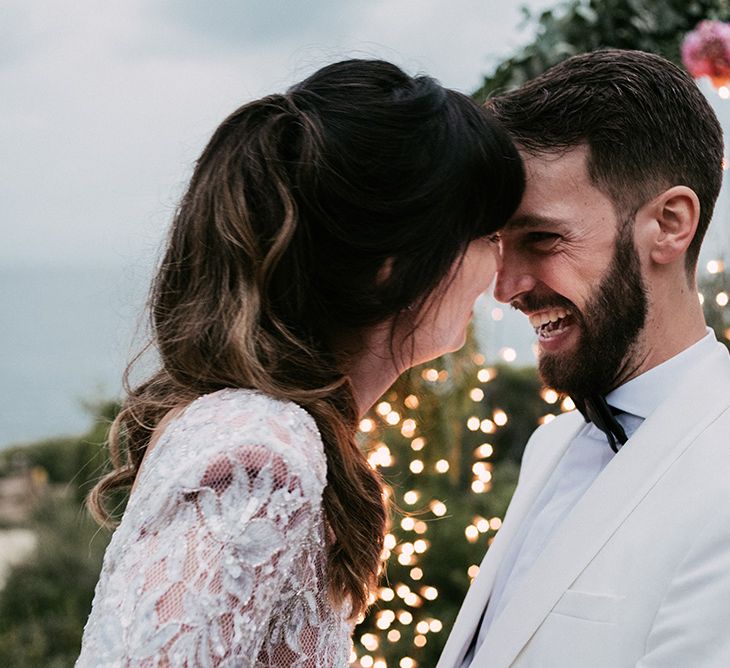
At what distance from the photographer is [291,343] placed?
1466mm

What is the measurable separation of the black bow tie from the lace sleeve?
91cm

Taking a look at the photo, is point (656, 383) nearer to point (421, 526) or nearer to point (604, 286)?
point (604, 286)

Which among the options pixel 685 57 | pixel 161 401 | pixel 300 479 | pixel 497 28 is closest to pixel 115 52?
pixel 497 28

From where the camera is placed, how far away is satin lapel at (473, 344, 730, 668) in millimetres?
1729

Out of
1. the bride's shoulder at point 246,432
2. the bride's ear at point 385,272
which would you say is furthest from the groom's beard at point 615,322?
the bride's shoulder at point 246,432

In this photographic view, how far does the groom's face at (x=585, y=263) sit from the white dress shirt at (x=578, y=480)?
60mm

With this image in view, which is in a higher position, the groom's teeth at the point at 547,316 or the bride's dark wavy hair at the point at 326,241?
the bride's dark wavy hair at the point at 326,241

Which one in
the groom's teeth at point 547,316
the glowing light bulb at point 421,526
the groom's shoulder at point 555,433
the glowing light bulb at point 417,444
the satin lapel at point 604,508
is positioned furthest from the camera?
the glowing light bulb at point 417,444

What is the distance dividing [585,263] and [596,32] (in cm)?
158

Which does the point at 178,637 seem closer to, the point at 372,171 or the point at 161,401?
the point at 161,401

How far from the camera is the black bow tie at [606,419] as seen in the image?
198cm

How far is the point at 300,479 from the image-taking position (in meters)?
1.26

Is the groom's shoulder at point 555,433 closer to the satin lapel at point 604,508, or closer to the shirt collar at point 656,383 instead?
the shirt collar at point 656,383

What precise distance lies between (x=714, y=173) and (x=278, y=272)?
3.90 feet
